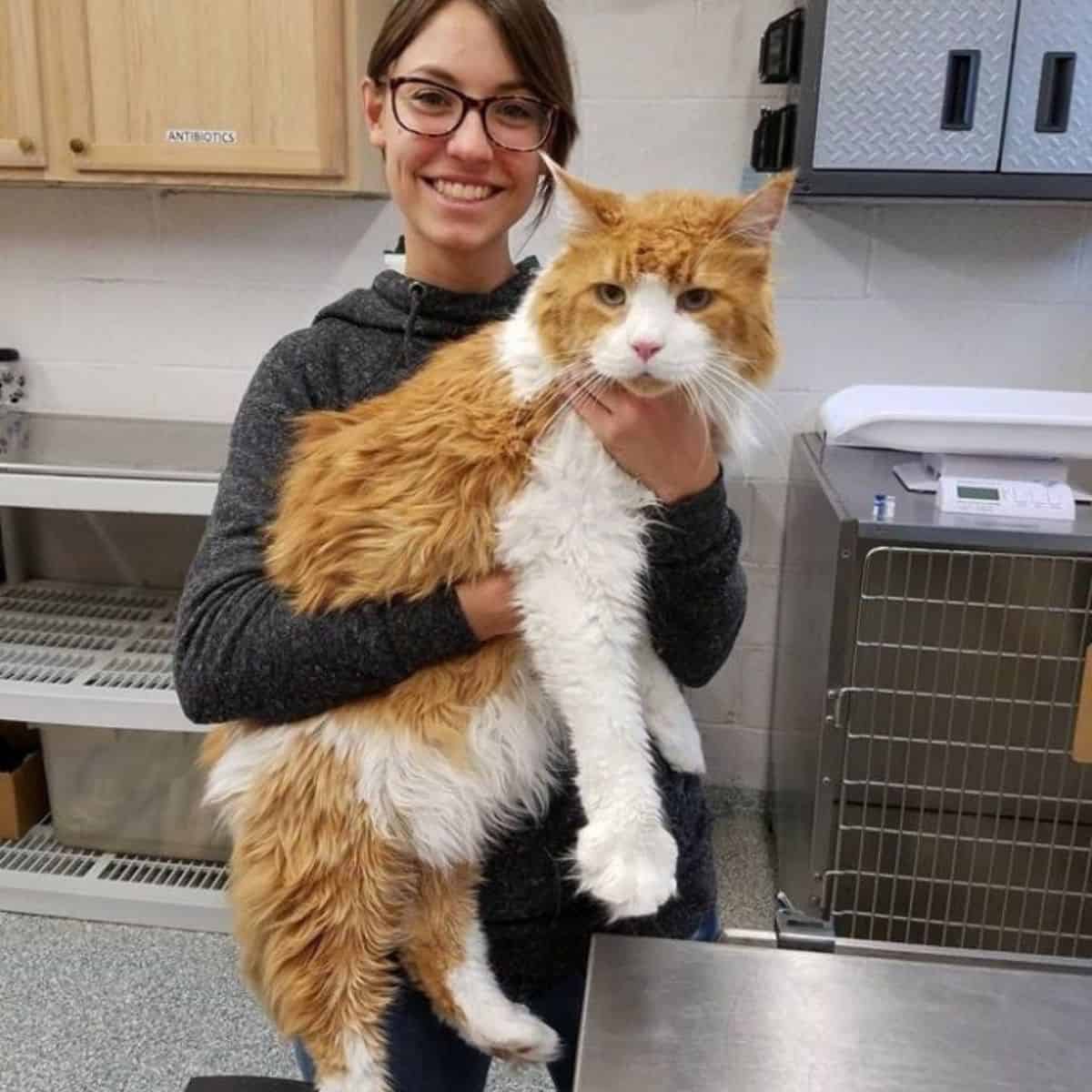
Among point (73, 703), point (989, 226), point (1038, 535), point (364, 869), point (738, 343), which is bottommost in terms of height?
point (73, 703)

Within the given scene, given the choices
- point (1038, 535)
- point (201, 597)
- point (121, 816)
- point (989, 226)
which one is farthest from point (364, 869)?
point (989, 226)

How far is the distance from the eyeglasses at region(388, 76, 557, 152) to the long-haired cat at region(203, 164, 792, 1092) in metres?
0.15

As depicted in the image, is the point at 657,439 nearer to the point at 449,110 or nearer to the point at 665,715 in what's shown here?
the point at 665,715

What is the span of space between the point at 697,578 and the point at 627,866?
10.8 inches

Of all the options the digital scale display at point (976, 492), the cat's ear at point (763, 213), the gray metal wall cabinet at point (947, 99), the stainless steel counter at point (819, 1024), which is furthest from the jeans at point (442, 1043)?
the gray metal wall cabinet at point (947, 99)

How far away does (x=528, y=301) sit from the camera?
A: 3.56 ft

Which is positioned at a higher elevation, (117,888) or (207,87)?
(207,87)

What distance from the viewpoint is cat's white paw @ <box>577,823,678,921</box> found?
95cm

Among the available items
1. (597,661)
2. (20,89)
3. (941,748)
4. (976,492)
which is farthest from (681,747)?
(20,89)

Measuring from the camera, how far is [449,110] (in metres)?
1.10

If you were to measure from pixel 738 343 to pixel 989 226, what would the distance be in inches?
65.6

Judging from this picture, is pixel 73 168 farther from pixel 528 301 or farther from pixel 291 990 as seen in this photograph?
pixel 291 990

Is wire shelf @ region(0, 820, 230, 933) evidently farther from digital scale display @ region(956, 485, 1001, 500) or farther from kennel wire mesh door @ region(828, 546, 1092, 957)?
digital scale display @ region(956, 485, 1001, 500)

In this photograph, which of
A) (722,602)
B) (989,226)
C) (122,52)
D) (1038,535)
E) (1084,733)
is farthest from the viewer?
(989,226)
